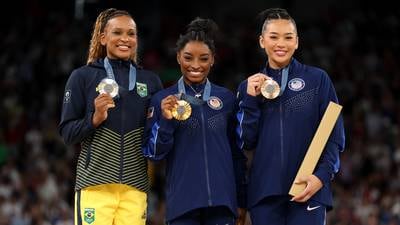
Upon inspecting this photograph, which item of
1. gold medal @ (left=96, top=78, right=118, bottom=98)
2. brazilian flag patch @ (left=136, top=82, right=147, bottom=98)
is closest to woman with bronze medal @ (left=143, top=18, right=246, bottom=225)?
brazilian flag patch @ (left=136, top=82, right=147, bottom=98)

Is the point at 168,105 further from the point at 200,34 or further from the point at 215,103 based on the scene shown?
the point at 200,34

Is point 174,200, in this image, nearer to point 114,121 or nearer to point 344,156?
point 114,121

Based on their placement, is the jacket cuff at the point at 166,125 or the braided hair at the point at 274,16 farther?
the braided hair at the point at 274,16

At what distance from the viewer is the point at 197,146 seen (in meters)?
5.16

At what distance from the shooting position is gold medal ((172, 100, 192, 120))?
503cm

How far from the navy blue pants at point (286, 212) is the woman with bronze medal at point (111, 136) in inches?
27.0

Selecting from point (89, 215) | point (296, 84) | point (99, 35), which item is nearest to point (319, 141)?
point (296, 84)

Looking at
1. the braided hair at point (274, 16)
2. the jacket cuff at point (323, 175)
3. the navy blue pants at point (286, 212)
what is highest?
the braided hair at point (274, 16)

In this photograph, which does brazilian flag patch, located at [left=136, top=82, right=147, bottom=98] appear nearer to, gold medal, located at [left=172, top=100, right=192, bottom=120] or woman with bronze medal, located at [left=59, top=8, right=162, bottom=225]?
woman with bronze medal, located at [left=59, top=8, right=162, bottom=225]

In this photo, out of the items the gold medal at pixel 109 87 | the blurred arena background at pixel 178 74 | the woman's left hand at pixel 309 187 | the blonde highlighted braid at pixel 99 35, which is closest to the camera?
the woman's left hand at pixel 309 187

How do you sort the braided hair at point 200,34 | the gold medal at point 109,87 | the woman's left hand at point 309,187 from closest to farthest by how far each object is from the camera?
the woman's left hand at point 309,187, the gold medal at point 109,87, the braided hair at point 200,34

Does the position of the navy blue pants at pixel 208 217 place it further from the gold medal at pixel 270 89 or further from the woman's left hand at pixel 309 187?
the gold medal at pixel 270 89

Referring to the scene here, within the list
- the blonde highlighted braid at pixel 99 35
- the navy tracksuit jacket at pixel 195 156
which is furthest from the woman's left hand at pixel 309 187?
the blonde highlighted braid at pixel 99 35

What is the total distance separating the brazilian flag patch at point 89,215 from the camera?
522 cm
